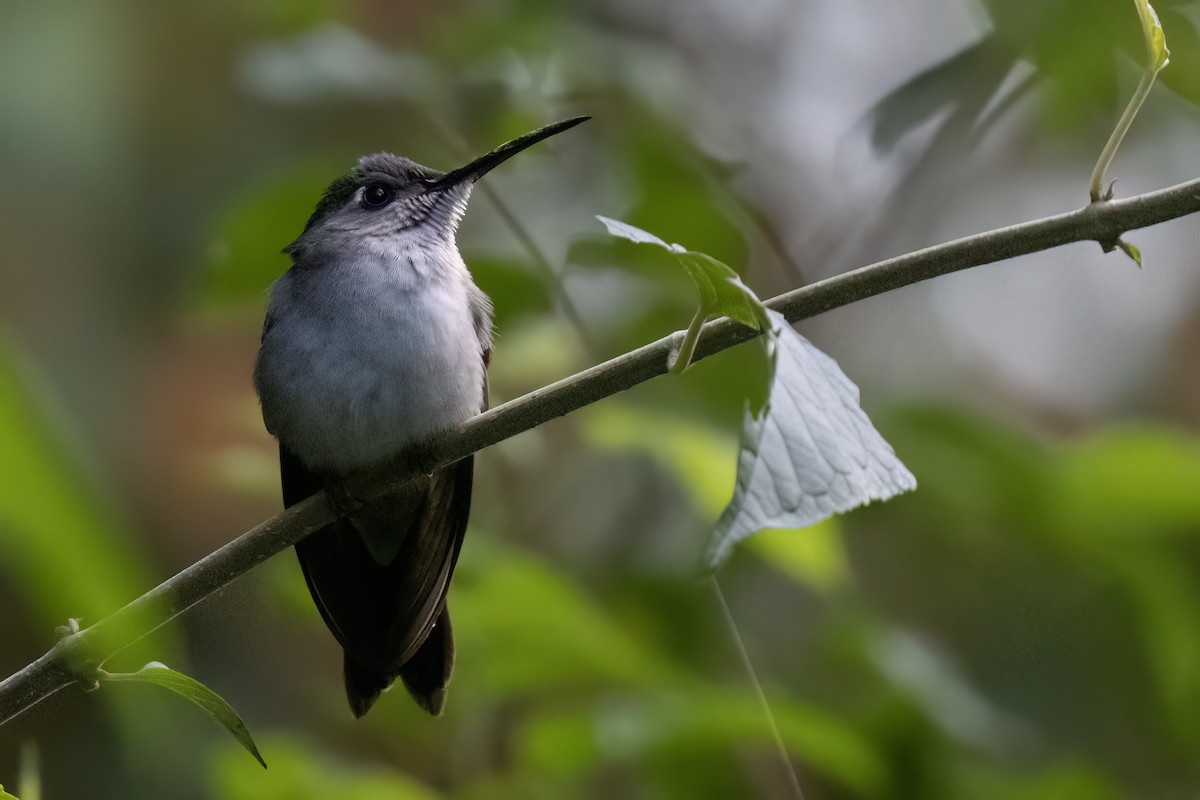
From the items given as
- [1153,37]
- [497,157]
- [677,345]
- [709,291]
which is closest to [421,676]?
[497,157]

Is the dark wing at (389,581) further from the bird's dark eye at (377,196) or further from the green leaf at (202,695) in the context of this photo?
the green leaf at (202,695)

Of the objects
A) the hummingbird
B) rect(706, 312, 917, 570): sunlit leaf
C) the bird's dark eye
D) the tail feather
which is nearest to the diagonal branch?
rect(706, 312, 917, 570): sunlit leaf

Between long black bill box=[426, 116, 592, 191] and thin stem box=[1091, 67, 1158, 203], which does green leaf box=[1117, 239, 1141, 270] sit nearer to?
thin stem box=[1091, 67, 1158, 203]

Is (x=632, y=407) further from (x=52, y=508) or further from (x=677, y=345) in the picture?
(x=52, y=508)

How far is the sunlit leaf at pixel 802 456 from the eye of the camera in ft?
3.74

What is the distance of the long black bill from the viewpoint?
8.58 ft

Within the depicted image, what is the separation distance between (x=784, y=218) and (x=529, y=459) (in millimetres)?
2023

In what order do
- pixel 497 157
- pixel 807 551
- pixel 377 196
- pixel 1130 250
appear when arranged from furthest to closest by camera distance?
pixel 377 196 < pixel 497 157 < pixel 807 551 < pixel 1130 250

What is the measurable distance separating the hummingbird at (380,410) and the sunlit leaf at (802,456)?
4.30ft

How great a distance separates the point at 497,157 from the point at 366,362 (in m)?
0.59

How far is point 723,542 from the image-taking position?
111cm

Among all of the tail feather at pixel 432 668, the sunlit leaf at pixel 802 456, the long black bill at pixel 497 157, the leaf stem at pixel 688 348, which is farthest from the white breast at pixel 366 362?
the sunlit leaf at pixel 802 456

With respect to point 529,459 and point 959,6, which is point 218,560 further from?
point 959,6

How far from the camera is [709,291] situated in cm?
136
